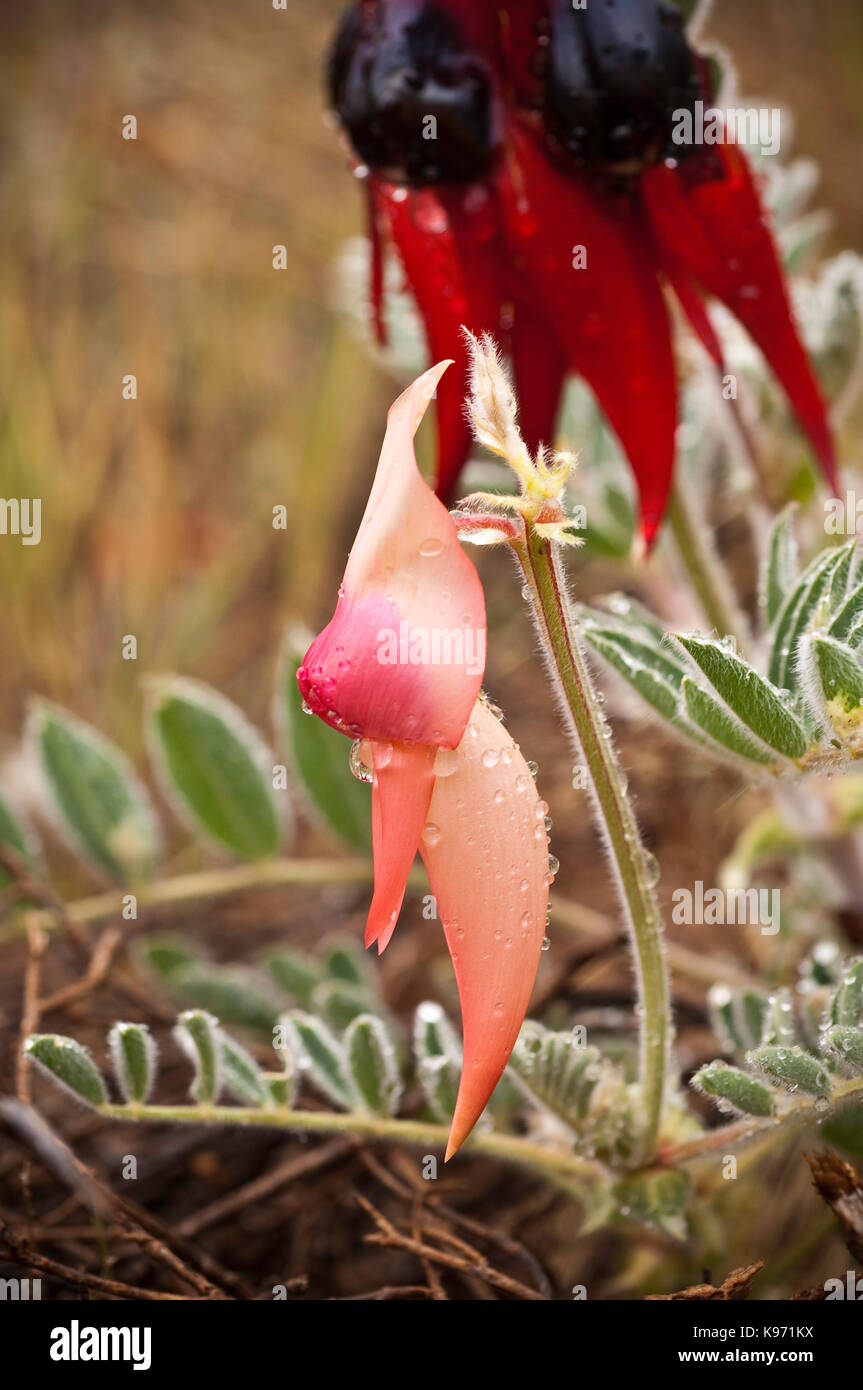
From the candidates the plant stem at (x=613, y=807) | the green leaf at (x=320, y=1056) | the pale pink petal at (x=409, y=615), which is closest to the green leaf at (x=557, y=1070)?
the plant stem at (x=613, y=807)

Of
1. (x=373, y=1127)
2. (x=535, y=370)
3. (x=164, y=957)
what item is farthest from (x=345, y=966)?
(x=535, y=370)

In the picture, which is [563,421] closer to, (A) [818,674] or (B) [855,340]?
(B) [855,340]

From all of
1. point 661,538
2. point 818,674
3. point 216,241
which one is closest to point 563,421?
point 661,538

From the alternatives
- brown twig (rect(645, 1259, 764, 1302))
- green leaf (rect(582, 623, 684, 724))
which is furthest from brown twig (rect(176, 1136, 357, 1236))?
green leaf (rect(582, 623, 684, 724))

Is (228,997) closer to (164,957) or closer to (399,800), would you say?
(164,957)

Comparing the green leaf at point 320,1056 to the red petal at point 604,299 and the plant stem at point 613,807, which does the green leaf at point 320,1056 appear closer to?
the plant stem at point 613,807
